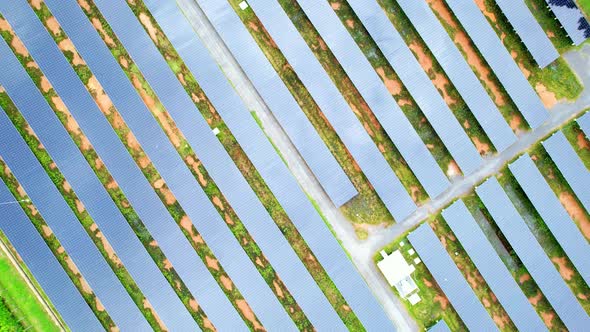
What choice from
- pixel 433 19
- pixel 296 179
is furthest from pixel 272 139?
pixel 433 19

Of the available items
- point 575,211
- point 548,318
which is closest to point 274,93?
point 575,211

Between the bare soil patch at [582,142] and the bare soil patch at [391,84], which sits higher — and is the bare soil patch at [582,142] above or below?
below

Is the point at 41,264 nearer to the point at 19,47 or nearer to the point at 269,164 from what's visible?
the point at 19,47

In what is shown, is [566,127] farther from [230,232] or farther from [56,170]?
[56,170]

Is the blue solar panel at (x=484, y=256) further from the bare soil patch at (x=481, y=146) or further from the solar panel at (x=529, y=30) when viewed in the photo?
the solar panel at (x=529, y=30)

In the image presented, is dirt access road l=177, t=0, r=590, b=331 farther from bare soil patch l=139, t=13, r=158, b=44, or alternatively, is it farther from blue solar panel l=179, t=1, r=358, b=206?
bare soil patch l=139, t=13, r=158, b=44

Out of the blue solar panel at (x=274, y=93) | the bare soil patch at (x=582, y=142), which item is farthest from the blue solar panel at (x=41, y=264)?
the bare soil patch at (x=582, y=142)
